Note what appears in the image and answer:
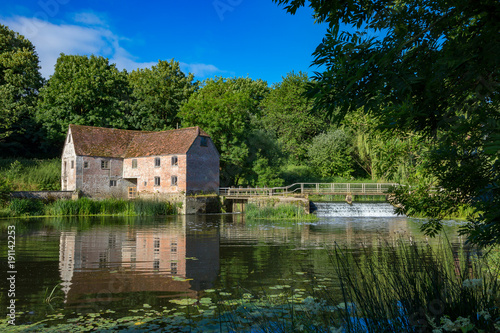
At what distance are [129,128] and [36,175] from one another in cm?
1555

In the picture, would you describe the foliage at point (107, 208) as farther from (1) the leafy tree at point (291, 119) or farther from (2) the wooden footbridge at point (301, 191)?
(1) the leafy tree at point (291, 119)

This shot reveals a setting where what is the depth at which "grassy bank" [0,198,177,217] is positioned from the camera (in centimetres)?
3344

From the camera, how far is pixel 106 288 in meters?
9.78

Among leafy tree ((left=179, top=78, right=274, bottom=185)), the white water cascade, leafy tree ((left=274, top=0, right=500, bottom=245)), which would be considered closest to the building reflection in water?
leafy tree ((left=274, top=0, right=500, bottom=245))

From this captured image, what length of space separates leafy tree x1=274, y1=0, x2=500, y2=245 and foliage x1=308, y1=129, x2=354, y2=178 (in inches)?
2034

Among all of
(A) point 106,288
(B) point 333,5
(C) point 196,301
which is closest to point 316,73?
(B) point 333,5

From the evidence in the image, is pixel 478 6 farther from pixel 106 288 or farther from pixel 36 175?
pixel 36 175

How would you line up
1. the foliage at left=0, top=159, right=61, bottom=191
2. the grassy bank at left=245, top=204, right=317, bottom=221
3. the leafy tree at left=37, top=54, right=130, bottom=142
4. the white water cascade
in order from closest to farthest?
the grassy bank at left=245, top=204, right=317, bottom=221, the white water cascade, the foliage at left=0, top=159, right=61, bottom=191, the leafy tree at left=37, top=54, right=130, bottom=142

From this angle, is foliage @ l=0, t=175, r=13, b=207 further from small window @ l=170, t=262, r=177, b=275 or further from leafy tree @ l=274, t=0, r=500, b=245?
leafy tree @ l=274, t=0, r=500, b=245

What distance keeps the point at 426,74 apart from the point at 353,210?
3534cm

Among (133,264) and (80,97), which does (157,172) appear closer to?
(80,97)

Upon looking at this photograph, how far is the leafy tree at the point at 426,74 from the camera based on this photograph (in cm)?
393

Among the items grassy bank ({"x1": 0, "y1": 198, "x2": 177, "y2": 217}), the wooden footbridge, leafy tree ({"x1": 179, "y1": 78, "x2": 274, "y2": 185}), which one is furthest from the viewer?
leafy tree ({"x1": 179, "y1": 78, "x2": 274, "y2": 185})

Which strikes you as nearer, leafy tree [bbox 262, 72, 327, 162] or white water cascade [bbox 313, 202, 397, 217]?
white water cascade [bbox 313, 202, 397, 217]
